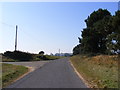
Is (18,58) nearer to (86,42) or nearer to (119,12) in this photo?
(86,42)

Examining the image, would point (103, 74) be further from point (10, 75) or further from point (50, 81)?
point (10, 75)

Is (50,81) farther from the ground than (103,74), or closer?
closer

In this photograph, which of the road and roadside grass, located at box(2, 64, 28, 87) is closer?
the road

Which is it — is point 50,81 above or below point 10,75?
below

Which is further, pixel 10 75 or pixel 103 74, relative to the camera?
pixel 10 75

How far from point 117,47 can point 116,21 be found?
9.29 feet

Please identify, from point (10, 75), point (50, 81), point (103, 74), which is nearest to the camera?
point (50, 81)

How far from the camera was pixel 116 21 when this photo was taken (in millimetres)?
28125

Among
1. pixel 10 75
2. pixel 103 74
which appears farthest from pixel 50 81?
pixel 10 75

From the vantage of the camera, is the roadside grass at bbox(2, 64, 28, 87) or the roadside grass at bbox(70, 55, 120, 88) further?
the roadside grass at bbox(2, 64, 28, 87)

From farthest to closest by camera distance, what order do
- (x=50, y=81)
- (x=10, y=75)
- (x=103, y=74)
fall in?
(x=10, y=75), (x=103, y=74), (x=50, y=81)

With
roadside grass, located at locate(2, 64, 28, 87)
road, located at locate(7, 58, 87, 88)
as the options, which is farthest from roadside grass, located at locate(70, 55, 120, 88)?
roadside grass, located at locate(2, 64, 28, 87)

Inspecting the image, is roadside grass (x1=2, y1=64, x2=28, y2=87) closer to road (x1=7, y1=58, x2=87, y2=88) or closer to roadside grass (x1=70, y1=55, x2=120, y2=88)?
road (x1=7, y1=58, x2=87, y2=88)

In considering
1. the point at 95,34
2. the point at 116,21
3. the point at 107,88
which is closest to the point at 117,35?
the point at 116,21
